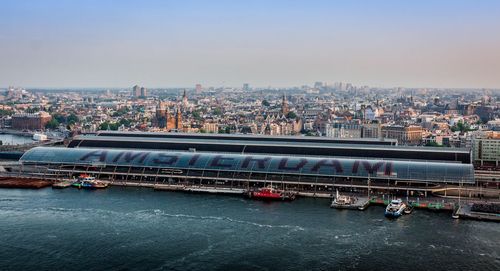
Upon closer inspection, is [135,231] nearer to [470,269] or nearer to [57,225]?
[57,225]

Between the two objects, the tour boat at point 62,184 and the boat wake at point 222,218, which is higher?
the tour boat at point 62,184

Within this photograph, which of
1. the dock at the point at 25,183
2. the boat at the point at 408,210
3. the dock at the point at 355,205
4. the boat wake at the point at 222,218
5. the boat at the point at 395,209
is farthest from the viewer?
the dock at the point at 25,183

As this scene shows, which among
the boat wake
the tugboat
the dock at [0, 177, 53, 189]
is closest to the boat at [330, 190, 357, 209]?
the tugboat

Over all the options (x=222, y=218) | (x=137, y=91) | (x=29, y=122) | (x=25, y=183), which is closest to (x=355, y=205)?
(x=222, y=218)

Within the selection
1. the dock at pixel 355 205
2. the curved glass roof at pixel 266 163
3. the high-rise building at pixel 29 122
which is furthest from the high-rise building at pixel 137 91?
the dock at pixel 355 205

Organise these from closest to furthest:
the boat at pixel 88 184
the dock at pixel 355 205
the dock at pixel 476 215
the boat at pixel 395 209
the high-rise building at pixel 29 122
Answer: the dock at pixel 476 215 < the boat at pixel 395 209 < the dock at pixel 355 205 < the boat at pixel 88 184 < the high-rise building at pixel 29 122

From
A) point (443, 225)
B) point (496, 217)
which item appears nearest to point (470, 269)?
point (443, 225)

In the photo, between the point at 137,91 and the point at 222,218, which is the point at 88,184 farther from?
the point at 137,91

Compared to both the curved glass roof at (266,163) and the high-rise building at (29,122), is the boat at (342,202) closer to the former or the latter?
the curved glass roof at (266,163)
